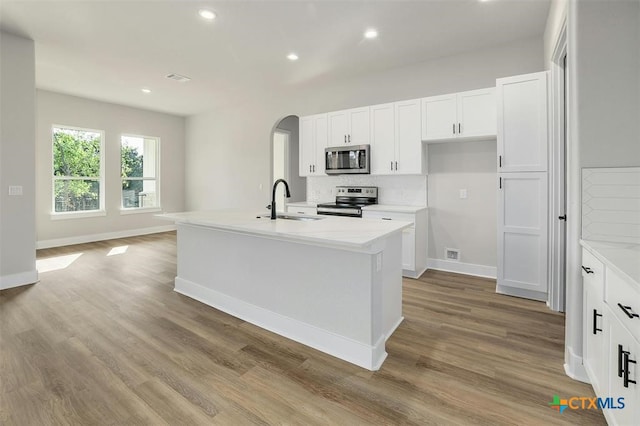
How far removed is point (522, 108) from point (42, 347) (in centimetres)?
473

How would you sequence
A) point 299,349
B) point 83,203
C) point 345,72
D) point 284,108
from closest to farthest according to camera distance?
point 299,349 < point 345,72 < point 284,108 < point 83,203

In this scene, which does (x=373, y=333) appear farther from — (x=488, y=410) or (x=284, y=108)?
(x=284, y=108)

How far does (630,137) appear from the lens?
172 cm

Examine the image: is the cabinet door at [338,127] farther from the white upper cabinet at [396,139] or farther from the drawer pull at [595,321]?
the drawer pull at [595,321]

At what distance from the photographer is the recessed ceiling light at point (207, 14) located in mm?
3066

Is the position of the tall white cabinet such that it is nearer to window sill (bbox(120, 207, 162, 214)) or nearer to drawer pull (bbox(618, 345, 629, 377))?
drawer pull (bbox(618, 345, 629, 377))

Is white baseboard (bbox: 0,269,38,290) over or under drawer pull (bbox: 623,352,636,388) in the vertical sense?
under

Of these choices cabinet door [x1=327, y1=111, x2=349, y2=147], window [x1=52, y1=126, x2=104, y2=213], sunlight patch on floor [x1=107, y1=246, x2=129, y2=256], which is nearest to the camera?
cabinet door [x1=327, y1=111, x2=349, y2=147]

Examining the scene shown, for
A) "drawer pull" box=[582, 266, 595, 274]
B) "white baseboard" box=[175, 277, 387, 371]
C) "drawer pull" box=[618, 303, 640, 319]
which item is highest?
"drawer pull" box=[582, 266, 595, 274]

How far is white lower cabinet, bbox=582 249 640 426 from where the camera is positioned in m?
1.19

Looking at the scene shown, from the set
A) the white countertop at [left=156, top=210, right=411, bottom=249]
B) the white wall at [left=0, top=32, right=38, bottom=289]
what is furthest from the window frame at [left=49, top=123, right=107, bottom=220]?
the white countertop at [left=156, top=210, right=411, bottom=249]

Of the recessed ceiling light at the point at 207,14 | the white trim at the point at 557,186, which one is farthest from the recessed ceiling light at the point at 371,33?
the white trim at the point at 557,186

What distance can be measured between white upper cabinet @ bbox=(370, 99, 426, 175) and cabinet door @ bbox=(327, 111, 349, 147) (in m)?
0.44

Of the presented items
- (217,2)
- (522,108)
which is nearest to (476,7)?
(522,108)
